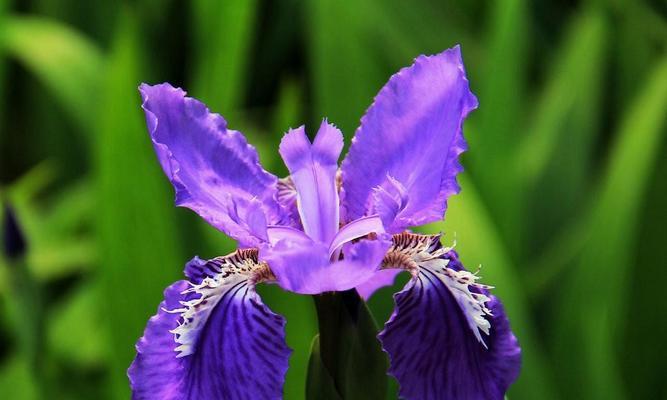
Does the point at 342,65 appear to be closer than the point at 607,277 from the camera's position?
No

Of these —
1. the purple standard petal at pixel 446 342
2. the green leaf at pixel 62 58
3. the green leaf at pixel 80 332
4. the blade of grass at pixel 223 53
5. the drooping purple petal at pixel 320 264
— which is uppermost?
the green leaf at pixel 62 58

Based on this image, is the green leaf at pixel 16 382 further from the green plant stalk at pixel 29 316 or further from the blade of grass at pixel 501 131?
the blade of grass at pixel 501 131

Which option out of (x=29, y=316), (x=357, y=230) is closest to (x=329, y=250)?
(x=357, y=230)

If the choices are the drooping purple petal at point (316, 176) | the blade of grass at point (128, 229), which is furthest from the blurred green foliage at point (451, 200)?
the drooping purple petal at point (316, 176)

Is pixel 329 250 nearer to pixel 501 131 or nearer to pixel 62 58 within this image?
pixel 501 131

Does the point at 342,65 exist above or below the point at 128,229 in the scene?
above
